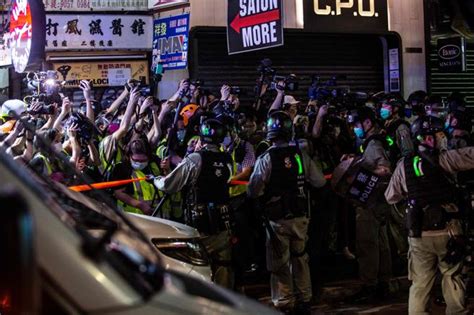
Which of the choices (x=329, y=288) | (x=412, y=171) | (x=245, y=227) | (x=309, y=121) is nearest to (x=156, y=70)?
(x=309, y=121)

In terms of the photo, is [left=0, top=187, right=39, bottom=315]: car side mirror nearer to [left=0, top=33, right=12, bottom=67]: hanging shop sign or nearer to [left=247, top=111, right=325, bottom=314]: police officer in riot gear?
[left=247, top=111, right=325, bottom=314]: police officer in riot gear

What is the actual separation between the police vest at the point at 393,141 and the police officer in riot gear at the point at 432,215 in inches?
89.8

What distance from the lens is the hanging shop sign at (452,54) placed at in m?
16.1

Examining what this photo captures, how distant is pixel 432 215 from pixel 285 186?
1621mm

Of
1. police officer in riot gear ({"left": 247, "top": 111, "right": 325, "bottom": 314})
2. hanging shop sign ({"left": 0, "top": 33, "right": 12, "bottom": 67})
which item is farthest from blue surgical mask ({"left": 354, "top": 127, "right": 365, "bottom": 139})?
hanging shop sign ({"left": 0, "top": 33, "right": 12, "bottom": 67})

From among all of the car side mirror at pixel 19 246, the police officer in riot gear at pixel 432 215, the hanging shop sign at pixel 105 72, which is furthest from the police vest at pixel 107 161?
the car side mirror at pixel 19 246

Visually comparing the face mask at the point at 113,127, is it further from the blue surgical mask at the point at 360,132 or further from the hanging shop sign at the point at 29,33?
the blue surgical mask at the point at 360,132

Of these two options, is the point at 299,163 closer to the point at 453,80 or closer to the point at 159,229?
the point at 159,229

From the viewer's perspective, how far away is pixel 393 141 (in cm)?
940

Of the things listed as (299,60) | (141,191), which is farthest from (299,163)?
(299,60)

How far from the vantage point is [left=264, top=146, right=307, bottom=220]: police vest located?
762 centimetres

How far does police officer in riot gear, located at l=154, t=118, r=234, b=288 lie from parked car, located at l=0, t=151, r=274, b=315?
4.62 m

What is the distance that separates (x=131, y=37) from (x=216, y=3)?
162 centimetres

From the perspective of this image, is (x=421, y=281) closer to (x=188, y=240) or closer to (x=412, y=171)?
(x=412, y=171)
